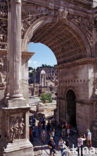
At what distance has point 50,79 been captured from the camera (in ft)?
282

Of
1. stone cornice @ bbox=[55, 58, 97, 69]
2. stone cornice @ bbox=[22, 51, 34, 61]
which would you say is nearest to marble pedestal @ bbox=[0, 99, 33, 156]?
stone cornice @ bbox=[22, 51, 34, 61]

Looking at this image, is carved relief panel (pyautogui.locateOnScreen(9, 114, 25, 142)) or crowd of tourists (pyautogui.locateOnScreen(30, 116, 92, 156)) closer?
carved relief panel (pyautogui.locateOnScreen(9, 114, 25, 142))

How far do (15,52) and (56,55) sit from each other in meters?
7.31

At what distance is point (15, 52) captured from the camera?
8.95 m

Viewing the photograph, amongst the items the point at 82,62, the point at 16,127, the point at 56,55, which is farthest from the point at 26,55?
the point at 56,55

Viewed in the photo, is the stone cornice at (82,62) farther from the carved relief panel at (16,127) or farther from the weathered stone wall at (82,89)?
the carved relief panel at (16,127)

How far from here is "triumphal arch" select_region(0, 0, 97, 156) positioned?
8617 mm

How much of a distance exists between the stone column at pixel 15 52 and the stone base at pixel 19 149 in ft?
8.57

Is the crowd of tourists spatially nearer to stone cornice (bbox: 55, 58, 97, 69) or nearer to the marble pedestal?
the marble pedestal

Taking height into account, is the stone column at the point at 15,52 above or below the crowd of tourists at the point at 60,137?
above

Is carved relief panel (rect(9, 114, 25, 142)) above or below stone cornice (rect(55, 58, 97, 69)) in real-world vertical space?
below

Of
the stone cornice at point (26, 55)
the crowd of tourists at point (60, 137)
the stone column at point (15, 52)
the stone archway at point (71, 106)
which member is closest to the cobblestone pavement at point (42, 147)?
the crowd of tourists at point (60, 137)

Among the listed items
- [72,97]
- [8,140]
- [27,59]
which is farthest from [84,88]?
[8,140]

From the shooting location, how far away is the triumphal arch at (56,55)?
28.3 ft
